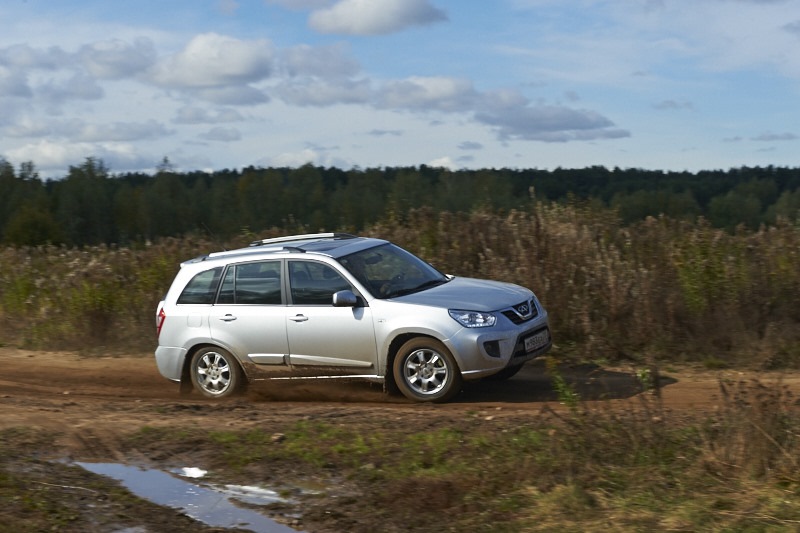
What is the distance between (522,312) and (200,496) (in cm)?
424

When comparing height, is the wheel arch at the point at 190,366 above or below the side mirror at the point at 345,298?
below

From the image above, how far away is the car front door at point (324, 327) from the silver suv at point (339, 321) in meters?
0.01

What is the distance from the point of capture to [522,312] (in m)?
10.1

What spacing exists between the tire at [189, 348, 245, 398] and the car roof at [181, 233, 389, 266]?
3.55 ft

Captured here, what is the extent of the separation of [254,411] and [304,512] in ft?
10.9

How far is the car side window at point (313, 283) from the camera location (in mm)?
10305

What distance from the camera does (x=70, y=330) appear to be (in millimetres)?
16203

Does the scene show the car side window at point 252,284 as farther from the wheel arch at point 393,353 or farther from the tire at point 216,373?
the wheel arch at point 393,353

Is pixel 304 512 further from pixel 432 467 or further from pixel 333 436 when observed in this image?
pixel 333 436

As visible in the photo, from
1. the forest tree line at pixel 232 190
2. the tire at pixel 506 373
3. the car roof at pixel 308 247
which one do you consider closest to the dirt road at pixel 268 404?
the tire at pixel 506 373

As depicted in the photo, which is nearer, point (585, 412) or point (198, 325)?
point (585, 412)

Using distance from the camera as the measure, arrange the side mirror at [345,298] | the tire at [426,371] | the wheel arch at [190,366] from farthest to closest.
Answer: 1. the wheel arch at [190,366]
2. the side mirror at [345,298]
3. the tire at [426,371]

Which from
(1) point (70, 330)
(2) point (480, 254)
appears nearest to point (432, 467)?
(2) point (480, 254)

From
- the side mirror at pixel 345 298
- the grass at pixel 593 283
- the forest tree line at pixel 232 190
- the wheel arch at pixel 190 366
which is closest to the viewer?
the side mirror at pixel 345 298
